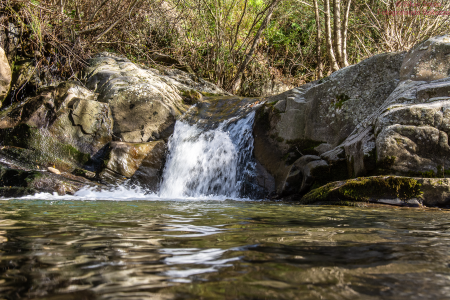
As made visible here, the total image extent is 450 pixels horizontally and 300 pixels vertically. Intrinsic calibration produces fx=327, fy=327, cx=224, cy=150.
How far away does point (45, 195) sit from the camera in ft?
18.7

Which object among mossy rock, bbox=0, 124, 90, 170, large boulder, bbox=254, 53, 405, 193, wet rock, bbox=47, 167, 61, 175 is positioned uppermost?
large boulder, bbox=254, 53, 405, 193

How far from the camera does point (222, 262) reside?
1.33 metres

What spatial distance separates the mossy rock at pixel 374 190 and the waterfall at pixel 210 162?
3.02 m

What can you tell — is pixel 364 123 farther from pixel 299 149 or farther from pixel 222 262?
pixel 222 262

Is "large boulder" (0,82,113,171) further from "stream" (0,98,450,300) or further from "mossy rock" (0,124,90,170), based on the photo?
"stream" (0,98,450,300)

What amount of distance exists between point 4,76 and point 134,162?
4177mm

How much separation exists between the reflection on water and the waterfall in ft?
17.5

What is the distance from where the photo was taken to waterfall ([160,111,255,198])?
7590mm

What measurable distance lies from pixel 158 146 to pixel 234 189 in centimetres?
228

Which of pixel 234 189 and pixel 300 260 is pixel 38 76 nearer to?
pixel 234 189

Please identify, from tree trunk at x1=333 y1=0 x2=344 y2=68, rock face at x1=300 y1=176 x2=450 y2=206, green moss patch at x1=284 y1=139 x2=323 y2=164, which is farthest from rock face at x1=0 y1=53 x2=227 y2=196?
tree trunk at x1=333 y1=0 x2=344 y2=68

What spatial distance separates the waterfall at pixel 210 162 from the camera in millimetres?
7590

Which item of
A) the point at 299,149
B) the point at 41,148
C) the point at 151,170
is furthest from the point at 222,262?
the point at 41,148

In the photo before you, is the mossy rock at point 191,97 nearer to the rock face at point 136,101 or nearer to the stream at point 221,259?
the rock face at point 136,101
